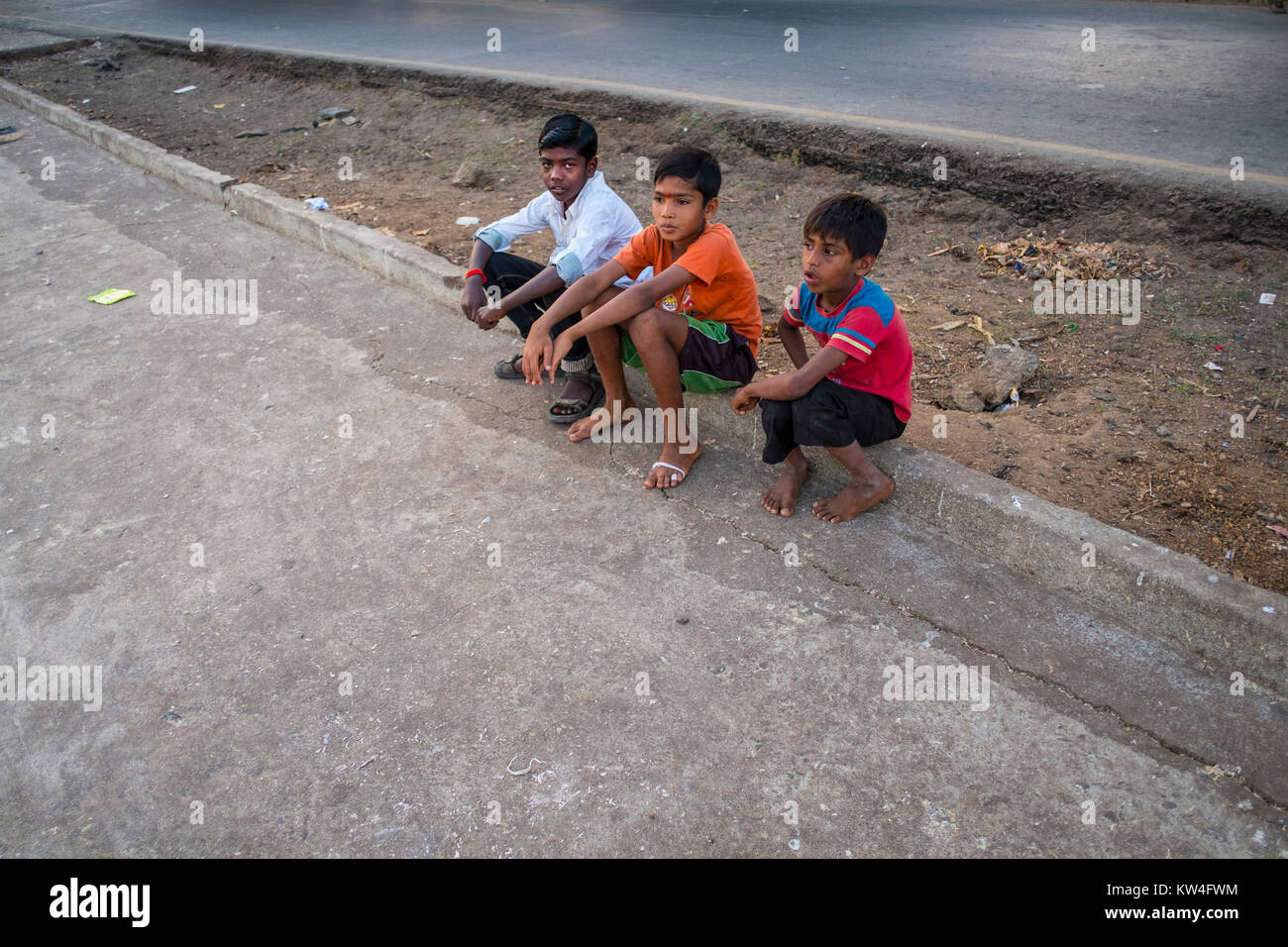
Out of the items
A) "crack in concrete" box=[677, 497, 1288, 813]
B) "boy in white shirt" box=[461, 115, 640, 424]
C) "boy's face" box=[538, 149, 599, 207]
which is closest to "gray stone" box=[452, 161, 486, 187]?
"boy in white shirt" box=[461, 115, 640, 424]

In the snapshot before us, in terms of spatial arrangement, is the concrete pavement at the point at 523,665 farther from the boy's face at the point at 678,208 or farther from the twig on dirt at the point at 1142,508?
the boy's face at the point at 678,208

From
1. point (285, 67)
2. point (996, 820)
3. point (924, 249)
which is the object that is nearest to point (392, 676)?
point (996, 820)

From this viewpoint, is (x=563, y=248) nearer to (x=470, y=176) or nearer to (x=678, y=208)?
(x=678, y=208)

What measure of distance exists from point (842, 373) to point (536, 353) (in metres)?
1.11

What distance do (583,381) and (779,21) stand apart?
8.27 metres

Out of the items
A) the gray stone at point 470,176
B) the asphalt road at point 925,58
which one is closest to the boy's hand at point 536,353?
the asphalt road at point 925,58

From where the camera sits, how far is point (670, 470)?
3174 millimetres

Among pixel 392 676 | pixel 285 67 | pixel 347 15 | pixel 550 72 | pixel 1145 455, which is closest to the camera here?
pixel 392 676

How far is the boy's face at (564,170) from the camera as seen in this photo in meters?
3.46

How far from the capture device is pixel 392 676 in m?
2.41

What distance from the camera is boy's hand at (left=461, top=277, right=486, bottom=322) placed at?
3707 mm
